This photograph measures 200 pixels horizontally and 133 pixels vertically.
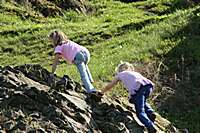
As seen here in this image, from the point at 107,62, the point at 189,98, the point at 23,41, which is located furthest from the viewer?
the point at 23,41

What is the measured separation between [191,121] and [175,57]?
3822 mm

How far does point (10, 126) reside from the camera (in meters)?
9.38

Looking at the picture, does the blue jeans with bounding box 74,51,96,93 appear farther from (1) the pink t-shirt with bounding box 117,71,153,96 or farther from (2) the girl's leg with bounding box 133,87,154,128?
(2) the girl's leg with bounding box 133,87,154,128

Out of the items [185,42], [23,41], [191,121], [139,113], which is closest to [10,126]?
[139,113]

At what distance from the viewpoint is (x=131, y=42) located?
19812 millimetres

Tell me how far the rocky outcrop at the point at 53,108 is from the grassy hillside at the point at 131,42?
2.60 metres

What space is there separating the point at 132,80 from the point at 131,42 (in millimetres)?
9348

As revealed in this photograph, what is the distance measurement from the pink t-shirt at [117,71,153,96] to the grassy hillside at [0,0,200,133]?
277 cm

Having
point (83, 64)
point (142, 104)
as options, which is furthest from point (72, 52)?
point (142, 104)

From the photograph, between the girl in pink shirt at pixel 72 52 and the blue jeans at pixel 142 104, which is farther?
the girl in pink shirt at pixel 72 52

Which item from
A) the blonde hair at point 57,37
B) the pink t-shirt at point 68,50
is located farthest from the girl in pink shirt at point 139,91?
the blonde hair at point 57,37

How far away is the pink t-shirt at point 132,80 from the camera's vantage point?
10477 mm

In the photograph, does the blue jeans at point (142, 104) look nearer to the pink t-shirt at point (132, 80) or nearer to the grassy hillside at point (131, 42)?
the pink t-shirt at point (132, 80)

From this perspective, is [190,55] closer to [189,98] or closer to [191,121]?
[189,98]
